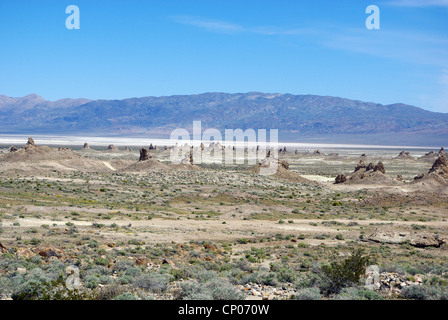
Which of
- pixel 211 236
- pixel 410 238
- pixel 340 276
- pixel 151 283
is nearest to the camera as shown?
pixel 151 283

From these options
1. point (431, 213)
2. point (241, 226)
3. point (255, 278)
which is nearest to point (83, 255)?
point (255, 278)

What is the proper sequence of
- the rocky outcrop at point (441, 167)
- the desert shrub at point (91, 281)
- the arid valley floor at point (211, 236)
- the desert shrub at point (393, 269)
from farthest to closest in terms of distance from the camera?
the rocky outcrop at point (441, 167) < the desert shrub at point (393, 269) < the arid valley floor at point (211, 236) < the desert shrub at point (91, 281)

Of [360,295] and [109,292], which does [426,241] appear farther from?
[109,292]

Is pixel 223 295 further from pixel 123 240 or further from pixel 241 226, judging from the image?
pixel 241 226

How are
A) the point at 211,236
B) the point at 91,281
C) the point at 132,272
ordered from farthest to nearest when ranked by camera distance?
1. the point at 211,236
2. the point at 132,272
3. the point at 91,281

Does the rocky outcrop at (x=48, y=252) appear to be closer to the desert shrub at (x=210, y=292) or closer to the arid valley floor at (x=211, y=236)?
the arid valley floor at (x=211, y=236)

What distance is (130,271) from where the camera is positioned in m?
13.5

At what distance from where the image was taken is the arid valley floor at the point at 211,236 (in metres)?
12.3

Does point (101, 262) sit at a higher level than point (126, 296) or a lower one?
lower

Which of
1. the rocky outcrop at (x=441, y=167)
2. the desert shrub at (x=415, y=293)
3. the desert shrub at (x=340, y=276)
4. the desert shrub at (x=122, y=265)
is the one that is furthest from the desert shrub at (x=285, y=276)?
the rocky outcrop at (x=441, y=167)

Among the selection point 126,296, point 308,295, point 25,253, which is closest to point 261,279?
point 308,295

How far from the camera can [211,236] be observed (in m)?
23.1

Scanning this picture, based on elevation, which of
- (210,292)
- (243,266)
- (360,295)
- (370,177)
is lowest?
(370,177)
